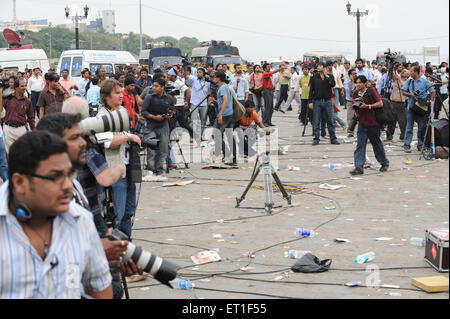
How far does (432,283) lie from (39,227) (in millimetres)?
4204

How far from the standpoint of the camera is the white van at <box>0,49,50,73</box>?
1211 inches

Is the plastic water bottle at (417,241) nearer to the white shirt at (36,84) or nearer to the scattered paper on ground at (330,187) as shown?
the scattered paper on ground at (330,187)

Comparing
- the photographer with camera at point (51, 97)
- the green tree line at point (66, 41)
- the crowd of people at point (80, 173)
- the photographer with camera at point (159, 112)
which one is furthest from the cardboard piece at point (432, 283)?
the green tree line at point (66, 41)

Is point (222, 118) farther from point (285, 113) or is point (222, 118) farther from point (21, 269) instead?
point (285, 113)

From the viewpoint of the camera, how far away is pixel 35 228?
2973mm

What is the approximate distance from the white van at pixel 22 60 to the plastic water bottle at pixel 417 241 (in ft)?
83.1

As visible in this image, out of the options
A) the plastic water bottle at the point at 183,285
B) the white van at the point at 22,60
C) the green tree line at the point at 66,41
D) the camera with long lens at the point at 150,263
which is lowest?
the plastic water bottle at the point at 183,285

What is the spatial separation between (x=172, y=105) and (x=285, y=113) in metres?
17.1

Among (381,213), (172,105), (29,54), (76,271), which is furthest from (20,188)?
(29,54)

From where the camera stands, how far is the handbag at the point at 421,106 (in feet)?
49.4

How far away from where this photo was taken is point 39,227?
9.77ft

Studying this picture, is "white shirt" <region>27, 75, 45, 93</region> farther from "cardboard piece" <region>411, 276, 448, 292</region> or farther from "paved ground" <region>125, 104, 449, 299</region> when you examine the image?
"cardboard piece" <region>411, 276, 448, 292</region>

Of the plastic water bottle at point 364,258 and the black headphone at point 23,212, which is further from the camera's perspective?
the plastic water bottle at point 364,258

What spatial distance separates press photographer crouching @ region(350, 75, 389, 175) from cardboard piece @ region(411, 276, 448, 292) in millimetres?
6650
